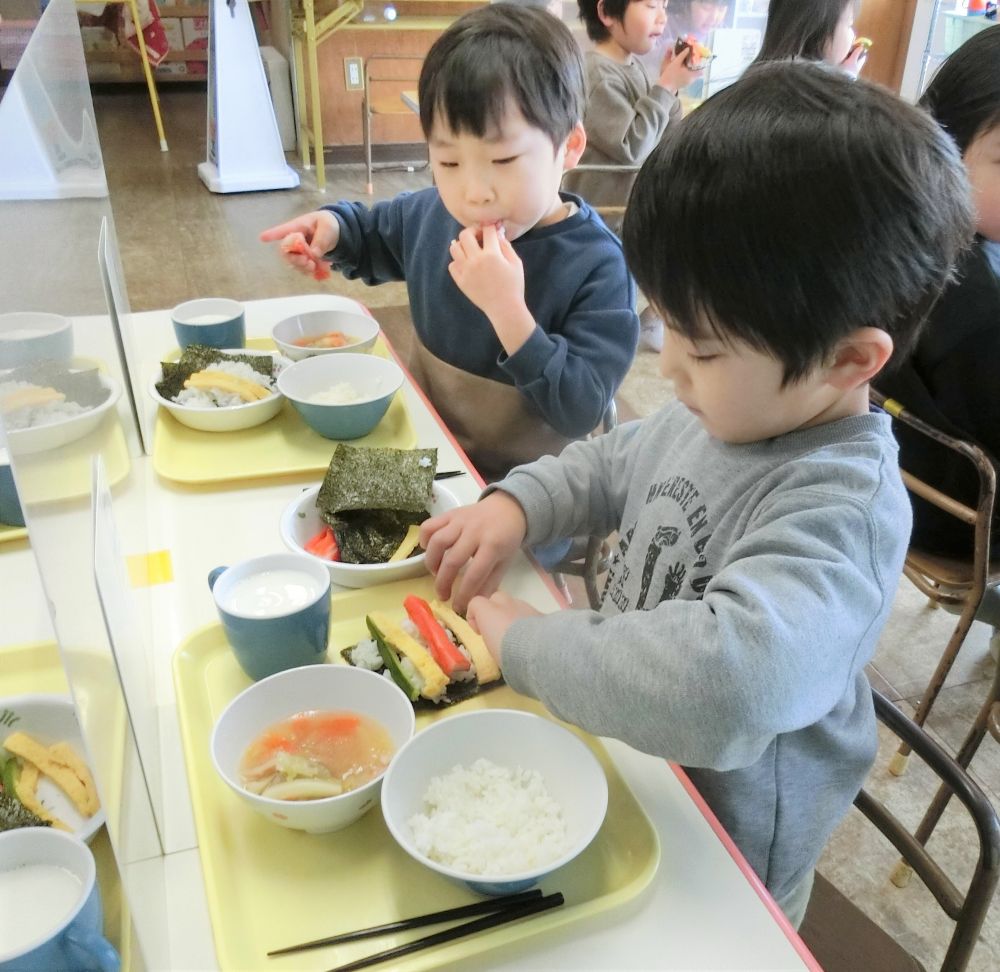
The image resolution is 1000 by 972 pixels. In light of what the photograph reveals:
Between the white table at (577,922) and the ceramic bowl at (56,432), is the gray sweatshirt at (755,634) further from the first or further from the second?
the ceramic bowl at (56,432)

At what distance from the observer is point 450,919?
59 cm

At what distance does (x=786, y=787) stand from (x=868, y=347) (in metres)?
0.39

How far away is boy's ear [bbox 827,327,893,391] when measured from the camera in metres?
0.62

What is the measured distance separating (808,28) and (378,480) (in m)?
2.40

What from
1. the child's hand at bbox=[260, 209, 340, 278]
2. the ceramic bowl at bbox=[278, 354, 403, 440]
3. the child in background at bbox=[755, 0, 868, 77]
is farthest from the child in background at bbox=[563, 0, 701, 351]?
the ceramic bowl at bbox=[278, 354, 403, 440]

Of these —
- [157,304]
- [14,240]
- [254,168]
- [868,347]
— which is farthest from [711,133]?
[254,168]

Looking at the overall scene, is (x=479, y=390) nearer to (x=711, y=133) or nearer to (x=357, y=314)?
(x=357, y=314)

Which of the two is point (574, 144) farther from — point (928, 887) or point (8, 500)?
point (928, 887)

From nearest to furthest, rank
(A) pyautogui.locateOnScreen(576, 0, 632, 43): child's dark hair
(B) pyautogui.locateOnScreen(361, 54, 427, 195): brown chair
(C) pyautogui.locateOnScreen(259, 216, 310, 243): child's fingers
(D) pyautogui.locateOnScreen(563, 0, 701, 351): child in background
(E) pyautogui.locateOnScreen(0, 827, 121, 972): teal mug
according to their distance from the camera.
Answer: (E) pyautogui.locateOnScreen(0, 827, 121, 972): teal mug
(C) pyautogui.locateOnScreen(259, 216, 310, 243): child's fingers
(A) pyautogui.locateOnScreen(576, 0, 632, 43): child's dark hair
(D) pyautogui.locateOnScreen(563, 0, 701, 351): child in background
(B) pyautogui.locateOnScreen(361, 54, 427, 195): brown chair

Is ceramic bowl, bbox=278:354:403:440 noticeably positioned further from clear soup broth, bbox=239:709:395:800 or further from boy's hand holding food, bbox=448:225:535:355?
clear soup broth, bbox=239:709:395:800

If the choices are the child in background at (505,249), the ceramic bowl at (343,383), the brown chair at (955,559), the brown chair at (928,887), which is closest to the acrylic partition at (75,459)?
the ceramic bowl at (343,383)

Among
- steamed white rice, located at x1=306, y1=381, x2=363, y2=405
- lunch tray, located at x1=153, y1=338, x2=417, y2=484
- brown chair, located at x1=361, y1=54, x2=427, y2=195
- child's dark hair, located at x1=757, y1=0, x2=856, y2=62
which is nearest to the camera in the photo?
lunch tray, located at x1=153, y1=338, x2=417, y2=484

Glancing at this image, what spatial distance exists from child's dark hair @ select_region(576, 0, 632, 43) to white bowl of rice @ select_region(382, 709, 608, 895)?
268cm

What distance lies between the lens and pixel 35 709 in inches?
28.3
